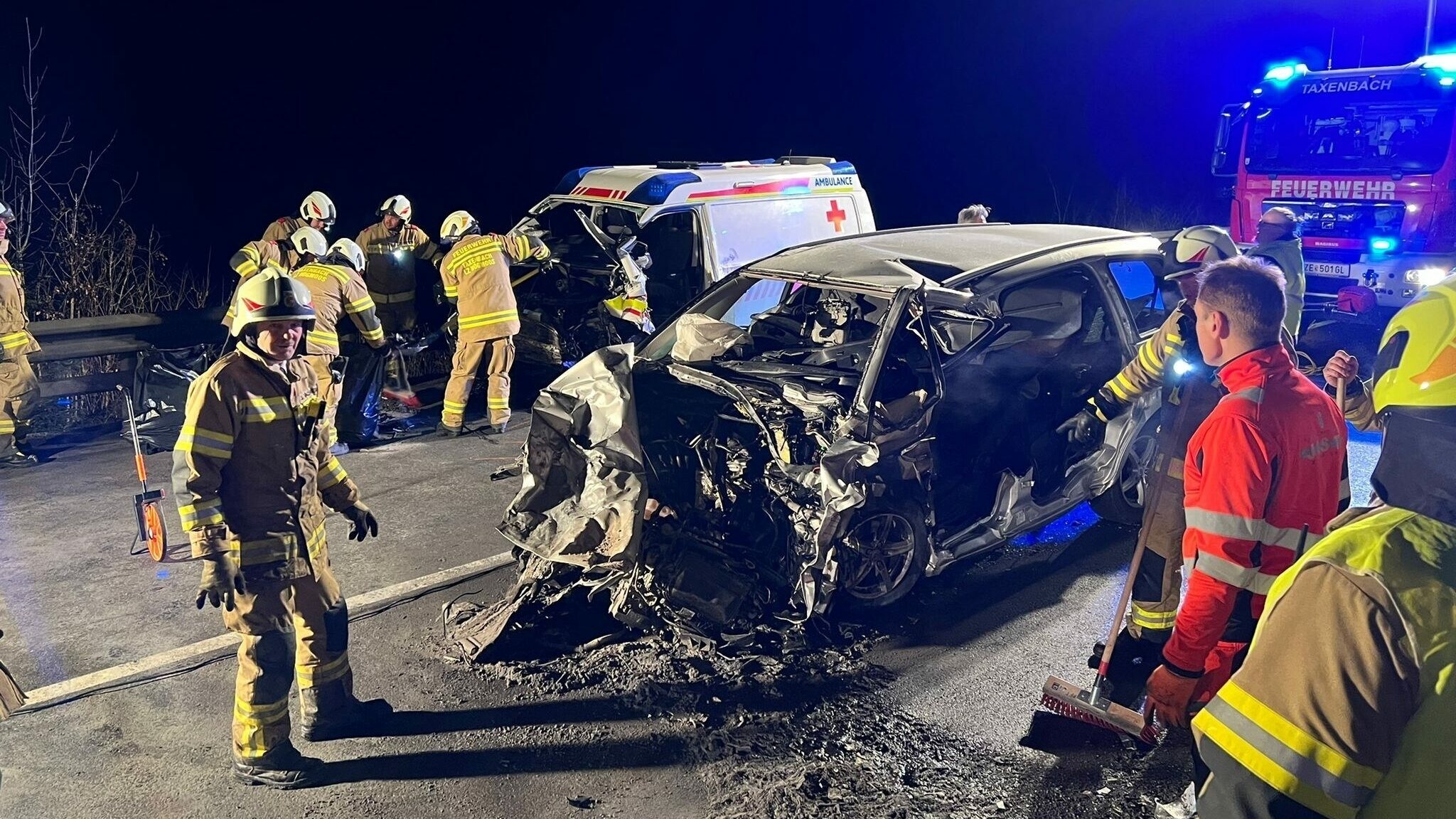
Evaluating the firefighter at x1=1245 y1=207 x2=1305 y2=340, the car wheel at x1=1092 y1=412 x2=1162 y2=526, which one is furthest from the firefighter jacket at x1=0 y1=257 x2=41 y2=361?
the firefighter at x1=1245 y1=207 x2=1305 y2=340

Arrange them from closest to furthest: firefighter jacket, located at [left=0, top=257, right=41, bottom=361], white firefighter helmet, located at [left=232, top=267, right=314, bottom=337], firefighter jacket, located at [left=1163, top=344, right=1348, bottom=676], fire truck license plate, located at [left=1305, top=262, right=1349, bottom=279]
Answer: firefighter jacket, located at [left=1163, top=344, right=1348, bottom=676]
white firefighter helmet, located at [left=232, top=267, right=314, bottom=337]
firefighter jacket, located at [left=0, top=257, right=41, bottom=361]
fire truck license plate, located at [left=1305, top=262, right=1349, bottom=279]

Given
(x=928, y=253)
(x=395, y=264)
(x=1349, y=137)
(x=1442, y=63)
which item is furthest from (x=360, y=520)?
(x=1442, y=63)

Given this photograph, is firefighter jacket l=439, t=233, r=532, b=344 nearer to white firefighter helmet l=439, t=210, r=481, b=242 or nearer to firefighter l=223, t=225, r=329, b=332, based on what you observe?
white firefighter helmet l=439, t=210, r=481, b=242

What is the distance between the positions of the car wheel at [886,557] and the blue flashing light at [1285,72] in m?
8.60

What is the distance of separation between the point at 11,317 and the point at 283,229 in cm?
222

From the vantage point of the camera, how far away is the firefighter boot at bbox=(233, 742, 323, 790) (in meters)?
3.66

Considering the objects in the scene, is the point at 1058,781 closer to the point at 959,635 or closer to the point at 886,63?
the point at 959,635

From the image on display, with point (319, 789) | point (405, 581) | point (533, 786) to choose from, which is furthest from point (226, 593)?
point (405, 581)

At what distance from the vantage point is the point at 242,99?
23203mm

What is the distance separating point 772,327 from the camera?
5.82 m

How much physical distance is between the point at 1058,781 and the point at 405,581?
3356mm

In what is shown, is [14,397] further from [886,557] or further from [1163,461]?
[1163,461]

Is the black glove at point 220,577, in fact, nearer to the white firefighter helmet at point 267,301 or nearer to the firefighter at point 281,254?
the white firefighter helmet at point 267,301

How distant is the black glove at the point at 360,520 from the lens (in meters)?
4.20
